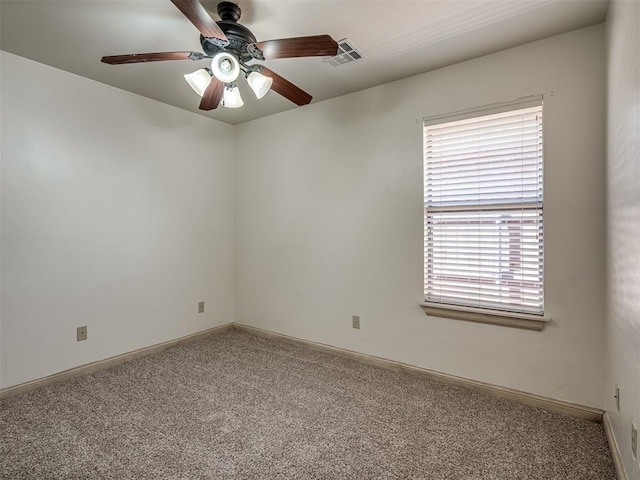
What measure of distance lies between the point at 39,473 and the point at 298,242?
251cm

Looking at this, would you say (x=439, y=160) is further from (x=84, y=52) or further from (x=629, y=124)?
(x=84, y=52)

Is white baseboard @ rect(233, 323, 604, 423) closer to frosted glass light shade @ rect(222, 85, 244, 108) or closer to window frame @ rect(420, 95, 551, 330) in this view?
window frame @ rect(420, 95, 551, 330)

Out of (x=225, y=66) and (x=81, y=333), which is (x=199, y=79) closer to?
(x=225, y=66)

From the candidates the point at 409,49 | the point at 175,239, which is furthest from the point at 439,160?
the point at 175,239

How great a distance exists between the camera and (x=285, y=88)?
7.39 ft

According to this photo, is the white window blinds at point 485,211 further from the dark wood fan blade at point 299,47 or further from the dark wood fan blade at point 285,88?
the dark wood fan blade at point 299,47

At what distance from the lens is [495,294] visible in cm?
243

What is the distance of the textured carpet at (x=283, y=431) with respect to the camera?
1686mm

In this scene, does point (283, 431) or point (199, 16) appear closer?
point (199, 16)

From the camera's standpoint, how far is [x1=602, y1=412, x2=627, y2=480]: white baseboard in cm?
158

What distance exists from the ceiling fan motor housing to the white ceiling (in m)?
0.06

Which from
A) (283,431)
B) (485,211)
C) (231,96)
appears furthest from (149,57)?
(485,211)

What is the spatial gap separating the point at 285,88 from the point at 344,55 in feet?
1.82

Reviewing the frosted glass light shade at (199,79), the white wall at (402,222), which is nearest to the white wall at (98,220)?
the white wall at (402,222)
